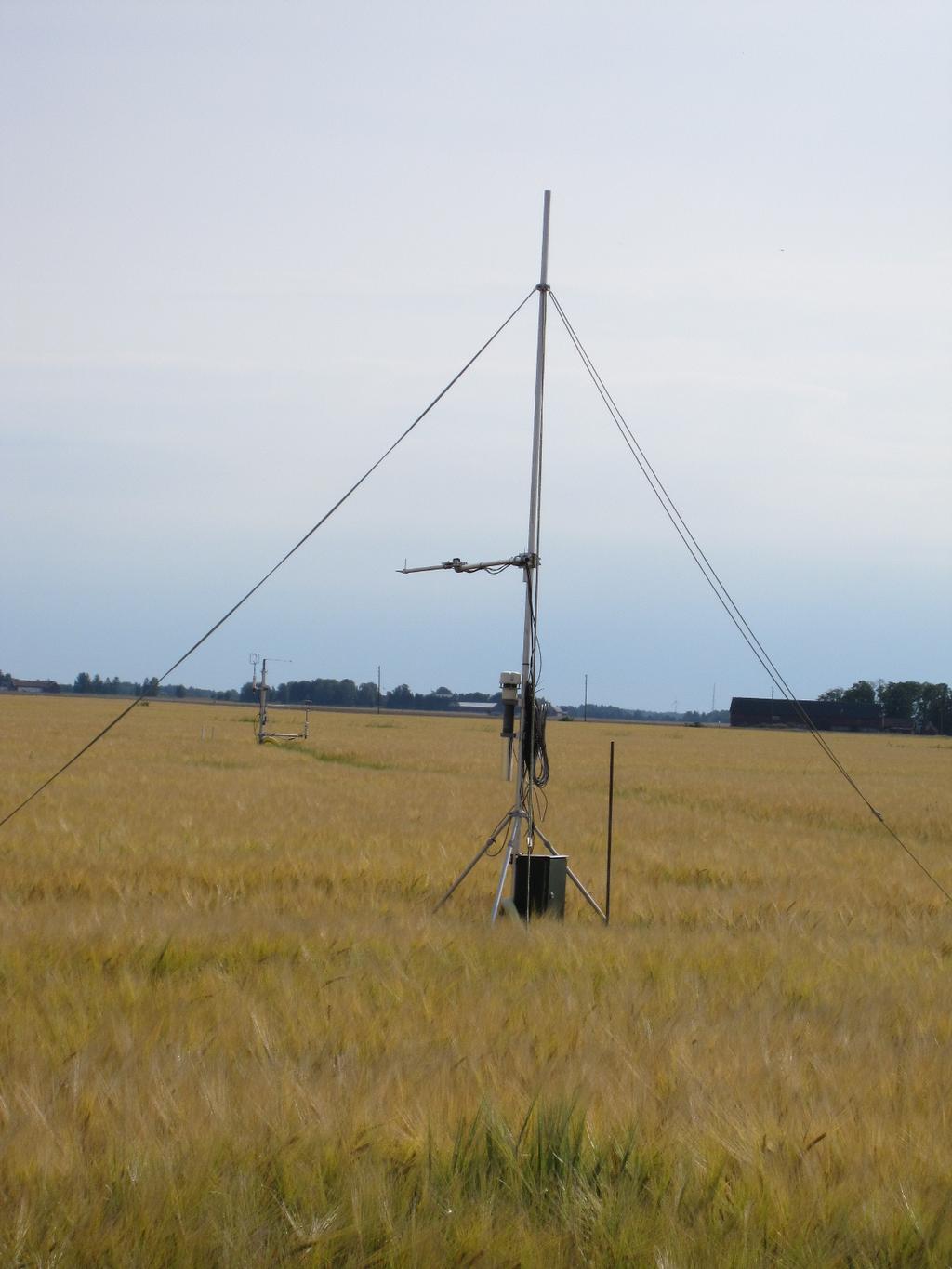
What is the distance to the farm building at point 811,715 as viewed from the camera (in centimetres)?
13062

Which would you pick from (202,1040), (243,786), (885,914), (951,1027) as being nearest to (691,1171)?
(202,1040)

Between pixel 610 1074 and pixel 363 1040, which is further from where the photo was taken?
pixel 363 1040

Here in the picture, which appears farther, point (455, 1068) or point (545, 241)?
point (545, 241)

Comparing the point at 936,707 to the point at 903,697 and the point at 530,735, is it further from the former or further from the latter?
the point at 530,735

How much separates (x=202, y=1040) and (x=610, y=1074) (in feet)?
5.41

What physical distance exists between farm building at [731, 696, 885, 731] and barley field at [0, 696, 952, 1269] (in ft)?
395

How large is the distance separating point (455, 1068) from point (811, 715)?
434ft

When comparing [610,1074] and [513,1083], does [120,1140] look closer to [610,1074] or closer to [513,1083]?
[513,1083]

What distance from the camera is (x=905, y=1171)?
4051 millimetres

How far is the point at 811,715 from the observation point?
132625 mm

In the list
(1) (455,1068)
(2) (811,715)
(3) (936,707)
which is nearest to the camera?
(1) (455,1068)

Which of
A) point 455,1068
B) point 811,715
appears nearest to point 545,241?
point 455,1068

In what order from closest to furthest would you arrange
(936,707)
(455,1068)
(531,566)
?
(455,1068)
(531,566)
(936,707)

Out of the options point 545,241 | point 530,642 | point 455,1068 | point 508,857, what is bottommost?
point 455,1068
